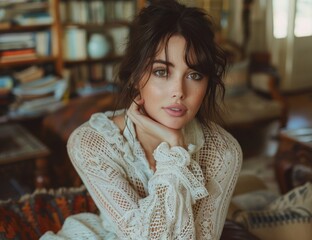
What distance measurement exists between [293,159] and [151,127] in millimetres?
1622

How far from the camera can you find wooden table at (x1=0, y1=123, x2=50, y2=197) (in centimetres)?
283

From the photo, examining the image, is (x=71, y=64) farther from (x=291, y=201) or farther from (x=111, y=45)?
(x=291, y=201)

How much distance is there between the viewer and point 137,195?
1323 millimetres

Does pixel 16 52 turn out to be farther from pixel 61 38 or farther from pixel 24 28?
pixel 61 38

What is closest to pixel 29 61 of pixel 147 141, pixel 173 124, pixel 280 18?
pixel 147 141

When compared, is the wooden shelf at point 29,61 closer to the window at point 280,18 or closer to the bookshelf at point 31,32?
the bookshelf at point 31,32

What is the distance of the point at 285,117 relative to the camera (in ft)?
14.3

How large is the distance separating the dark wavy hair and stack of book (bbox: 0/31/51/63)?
2.73 meters

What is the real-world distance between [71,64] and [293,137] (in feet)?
7.48

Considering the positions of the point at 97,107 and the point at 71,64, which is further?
the point at 71,64

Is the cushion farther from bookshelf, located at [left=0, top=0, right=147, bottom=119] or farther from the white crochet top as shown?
bookshelf, located at [left=0, top=0, right=147, bottom=119]

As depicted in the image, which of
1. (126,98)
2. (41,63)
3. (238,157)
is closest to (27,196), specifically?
(126,98)

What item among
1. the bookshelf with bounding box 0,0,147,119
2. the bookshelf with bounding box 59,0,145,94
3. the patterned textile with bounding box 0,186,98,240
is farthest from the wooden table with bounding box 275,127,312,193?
the bookshelf with bounding box 59,0,145,94

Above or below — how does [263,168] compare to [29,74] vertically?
below
